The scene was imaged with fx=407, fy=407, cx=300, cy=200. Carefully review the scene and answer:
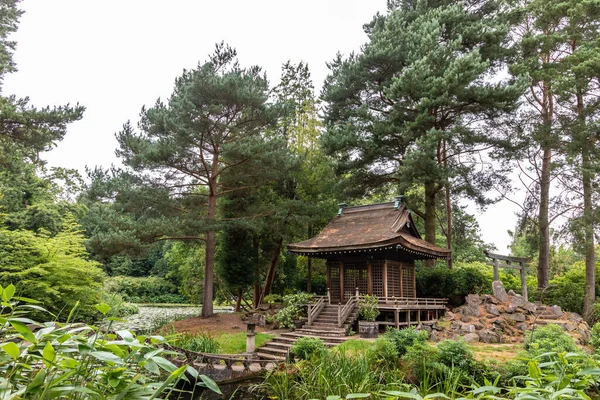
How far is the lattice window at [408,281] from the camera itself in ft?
54.2

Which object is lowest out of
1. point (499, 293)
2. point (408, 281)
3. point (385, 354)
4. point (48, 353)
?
point (385, 354)

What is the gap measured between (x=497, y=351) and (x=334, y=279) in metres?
7.08

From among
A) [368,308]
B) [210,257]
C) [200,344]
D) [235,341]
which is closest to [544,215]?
[368,308]

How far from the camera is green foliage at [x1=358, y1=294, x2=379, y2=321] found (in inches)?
523

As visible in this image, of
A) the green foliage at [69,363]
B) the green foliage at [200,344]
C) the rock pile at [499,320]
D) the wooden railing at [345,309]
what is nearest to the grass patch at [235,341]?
the green foliage at [200,344]

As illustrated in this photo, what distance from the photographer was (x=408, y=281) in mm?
16875

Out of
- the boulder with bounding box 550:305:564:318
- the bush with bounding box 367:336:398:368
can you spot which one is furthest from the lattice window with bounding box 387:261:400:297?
the bush with bounding box 367:336:398:368

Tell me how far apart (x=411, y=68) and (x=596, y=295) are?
39.0 ft

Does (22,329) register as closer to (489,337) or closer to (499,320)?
(489,337)

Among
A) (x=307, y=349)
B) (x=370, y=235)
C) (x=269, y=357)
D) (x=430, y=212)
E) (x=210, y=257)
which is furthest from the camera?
(x=430, y=212)

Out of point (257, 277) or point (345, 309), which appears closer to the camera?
point (345, 309)

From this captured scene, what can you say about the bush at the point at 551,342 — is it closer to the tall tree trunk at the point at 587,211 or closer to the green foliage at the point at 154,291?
the tall tree trunk at the point at 587,211

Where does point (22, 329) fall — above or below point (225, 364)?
above

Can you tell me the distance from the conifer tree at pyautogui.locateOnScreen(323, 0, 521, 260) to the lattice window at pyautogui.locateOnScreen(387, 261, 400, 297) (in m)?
3.38
